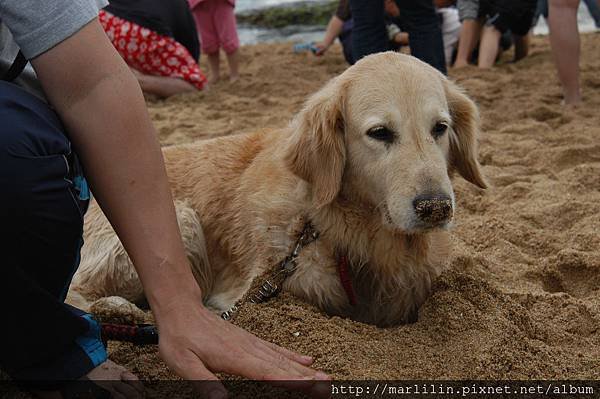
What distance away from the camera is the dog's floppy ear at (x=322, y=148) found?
2.47m

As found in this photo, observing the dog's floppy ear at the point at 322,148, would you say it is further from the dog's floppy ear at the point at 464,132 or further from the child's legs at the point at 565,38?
the child's legs at the point at 565,38

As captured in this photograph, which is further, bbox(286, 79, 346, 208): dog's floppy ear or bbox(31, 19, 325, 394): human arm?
bbox(286, 79, 346, 208): dog's floppy ear

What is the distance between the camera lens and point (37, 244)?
1.70 metres

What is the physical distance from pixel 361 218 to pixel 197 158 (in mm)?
982

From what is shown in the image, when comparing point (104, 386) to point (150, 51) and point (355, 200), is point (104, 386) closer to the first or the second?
point (355, 200)

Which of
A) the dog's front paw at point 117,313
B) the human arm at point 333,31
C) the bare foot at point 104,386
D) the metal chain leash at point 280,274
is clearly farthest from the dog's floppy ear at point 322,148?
the human arm at point 333,31

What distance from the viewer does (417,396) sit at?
1.86m

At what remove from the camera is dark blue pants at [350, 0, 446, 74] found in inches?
188

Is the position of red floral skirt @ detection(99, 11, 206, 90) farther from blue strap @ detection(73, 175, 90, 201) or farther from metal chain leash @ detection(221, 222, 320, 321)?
blue strap @ detection(73, 175, 90, 201)

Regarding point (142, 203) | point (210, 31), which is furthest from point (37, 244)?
point (210, 31)

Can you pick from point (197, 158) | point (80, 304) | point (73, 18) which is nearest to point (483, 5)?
point (197, 158)

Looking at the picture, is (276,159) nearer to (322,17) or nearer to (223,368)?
(223,368)

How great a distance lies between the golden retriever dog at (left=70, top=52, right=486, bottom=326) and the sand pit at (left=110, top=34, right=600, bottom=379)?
17 cm

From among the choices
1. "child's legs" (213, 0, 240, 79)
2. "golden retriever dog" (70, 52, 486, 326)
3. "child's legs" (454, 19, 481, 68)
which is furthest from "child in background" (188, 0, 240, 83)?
"golden retriever dog" (70, 52, 486, 326)
